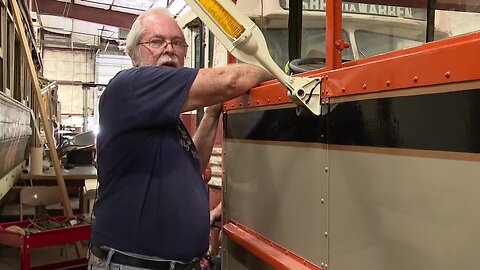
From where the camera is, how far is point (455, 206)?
85 centimetres

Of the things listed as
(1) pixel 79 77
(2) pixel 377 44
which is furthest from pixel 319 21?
(1) pixel 79 77

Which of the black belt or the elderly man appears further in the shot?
the black belt

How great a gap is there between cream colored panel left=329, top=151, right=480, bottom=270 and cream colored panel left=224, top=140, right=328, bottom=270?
0.08 metres

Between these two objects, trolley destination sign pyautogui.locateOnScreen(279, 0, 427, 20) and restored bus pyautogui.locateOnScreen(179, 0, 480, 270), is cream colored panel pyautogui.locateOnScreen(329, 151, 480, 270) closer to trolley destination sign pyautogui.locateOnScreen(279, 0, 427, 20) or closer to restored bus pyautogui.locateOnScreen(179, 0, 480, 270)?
restored bus pyautogui.locateOnScreen(179, 0, 480, 270)

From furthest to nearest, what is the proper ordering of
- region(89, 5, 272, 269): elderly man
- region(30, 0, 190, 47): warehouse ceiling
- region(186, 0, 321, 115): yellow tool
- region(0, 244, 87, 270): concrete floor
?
region(30, 0, 190, 47): warehouse ceiling, region(0, 244, 87, 270): concrete floor, region(89, 5, 272, 269): elderly man, region(186, 0, 321, 115): yellow tool

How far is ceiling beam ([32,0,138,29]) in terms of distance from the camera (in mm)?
10367

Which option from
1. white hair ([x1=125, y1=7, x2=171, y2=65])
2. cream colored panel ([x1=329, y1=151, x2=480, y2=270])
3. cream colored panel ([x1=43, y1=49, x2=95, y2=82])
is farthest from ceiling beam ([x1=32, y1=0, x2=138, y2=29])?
cream colored panel ([x1=329, y1=151, x2=480, y2=270])

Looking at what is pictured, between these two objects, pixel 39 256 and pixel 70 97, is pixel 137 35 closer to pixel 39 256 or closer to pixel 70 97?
pixel 39 256

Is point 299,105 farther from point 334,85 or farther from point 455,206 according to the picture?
point 455,206

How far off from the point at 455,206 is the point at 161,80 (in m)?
A: 1.01

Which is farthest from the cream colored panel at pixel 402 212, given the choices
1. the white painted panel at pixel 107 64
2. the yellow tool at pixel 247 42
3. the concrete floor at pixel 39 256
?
the white painted panel at pixel 107 64

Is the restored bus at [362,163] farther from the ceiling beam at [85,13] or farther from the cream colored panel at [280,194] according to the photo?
the ceiling beam at [85,13]

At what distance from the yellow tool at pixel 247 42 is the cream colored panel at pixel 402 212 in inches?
7.0

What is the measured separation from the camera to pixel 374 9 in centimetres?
260
